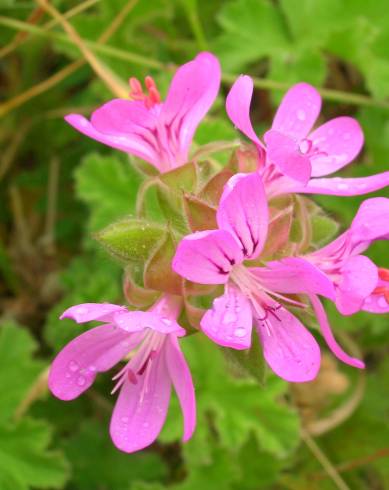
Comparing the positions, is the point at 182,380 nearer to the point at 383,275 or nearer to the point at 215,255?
the point at 215,255

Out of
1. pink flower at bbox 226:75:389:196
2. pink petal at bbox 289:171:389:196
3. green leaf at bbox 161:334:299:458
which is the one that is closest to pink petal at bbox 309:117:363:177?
pink flower at bbox 226:75:389:196

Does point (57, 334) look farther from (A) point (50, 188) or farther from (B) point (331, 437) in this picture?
(B) point (331, 437)

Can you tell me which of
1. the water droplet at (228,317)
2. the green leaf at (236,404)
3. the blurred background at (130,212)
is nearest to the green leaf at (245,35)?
the blurred background at (130,212)

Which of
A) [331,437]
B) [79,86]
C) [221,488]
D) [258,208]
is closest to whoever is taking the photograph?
[258,208]

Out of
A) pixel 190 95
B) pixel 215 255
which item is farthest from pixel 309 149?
pixel 215 255

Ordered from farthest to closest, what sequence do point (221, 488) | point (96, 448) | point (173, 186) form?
point (96, 448) → point (221, 488) → point (173, 186)

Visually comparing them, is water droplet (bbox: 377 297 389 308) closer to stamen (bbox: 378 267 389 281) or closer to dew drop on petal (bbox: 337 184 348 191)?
stamen (bbox: 378 267 389 281)

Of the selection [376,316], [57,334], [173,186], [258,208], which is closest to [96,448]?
[57,334]

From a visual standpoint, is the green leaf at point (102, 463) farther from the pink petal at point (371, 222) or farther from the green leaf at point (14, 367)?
the pink petal at point (371, 222)
